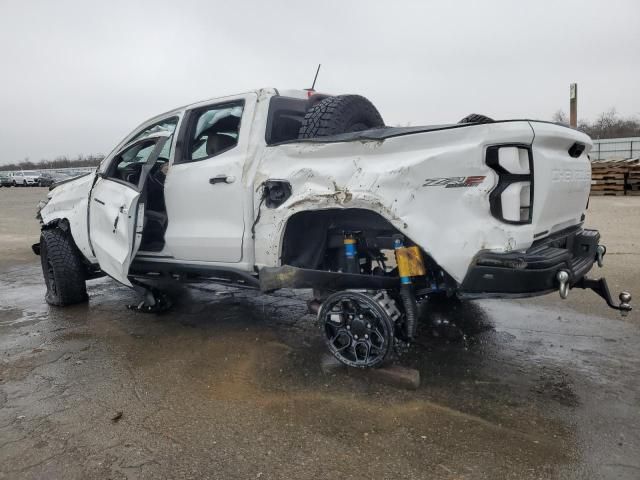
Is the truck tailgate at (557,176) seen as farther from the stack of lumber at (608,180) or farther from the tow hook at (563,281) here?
the stack of lumber at (608,180)

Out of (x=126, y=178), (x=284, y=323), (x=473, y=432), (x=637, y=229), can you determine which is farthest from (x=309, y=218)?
(x=637, y=229)

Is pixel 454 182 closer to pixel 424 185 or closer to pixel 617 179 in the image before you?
pixel 424 185

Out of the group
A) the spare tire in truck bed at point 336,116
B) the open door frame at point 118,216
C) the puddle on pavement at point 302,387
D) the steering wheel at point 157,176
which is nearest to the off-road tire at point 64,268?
the puddle on pavement at point 302,387

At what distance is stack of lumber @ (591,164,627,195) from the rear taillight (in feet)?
47.6

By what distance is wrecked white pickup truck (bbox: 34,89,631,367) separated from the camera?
274cm

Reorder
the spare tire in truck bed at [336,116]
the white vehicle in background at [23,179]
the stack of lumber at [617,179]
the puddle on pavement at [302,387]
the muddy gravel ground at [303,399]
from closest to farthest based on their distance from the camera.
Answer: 1. the muddy gravel ground at [303,399]
2. the puddle on pavement at [302,387]
3. the spare tire in truck bed at [336,116]
4. the stack of lumber at [617,179]
5. the white vehicle in background at [23,179]

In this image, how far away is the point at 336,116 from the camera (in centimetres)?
363

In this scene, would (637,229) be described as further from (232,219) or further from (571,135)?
(232,219)

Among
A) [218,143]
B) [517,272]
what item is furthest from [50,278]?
[517,272]

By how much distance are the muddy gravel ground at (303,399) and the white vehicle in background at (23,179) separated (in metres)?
45.2

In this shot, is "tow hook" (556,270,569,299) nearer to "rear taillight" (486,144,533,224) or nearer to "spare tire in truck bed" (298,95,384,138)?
"rear taillight" (486,144,533,224)

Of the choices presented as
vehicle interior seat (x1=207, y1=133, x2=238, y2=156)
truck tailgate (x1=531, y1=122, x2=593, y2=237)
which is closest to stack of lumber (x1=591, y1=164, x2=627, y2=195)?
truck tailgate (x1=531, y1=122, x2=593, y2=237)

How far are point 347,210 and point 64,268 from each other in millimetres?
3469

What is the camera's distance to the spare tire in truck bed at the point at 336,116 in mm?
3574
